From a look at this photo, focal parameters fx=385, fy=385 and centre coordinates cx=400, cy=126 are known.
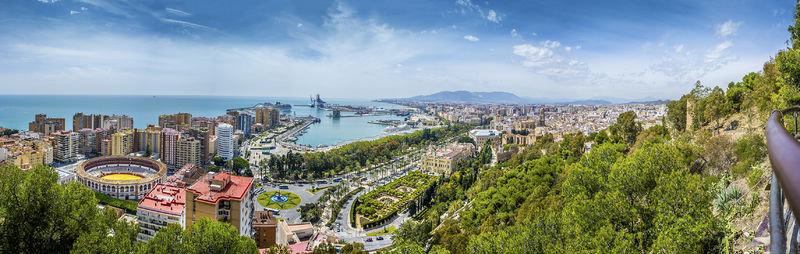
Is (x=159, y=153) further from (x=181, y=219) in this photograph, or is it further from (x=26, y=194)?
(x=26, y=194)

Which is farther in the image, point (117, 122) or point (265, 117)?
point (265, 117)

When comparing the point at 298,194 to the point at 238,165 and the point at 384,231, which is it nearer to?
the point at 238,165

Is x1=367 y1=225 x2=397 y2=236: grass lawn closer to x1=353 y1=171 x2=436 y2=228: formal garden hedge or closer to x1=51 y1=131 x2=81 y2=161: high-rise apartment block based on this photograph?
x1=353 y1=171 x2=436 y2=228: formal garden hedge

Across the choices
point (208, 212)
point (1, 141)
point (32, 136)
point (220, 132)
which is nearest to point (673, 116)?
point (208, 212)

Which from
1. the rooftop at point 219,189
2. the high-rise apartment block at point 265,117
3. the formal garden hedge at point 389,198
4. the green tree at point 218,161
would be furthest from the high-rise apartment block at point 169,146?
the high-rise apartment block at point 265,117

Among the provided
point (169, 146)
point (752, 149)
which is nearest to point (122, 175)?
point (169, 146)

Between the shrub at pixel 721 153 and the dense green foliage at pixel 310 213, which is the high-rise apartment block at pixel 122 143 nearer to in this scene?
the dense green foliage at pixel 310 213
